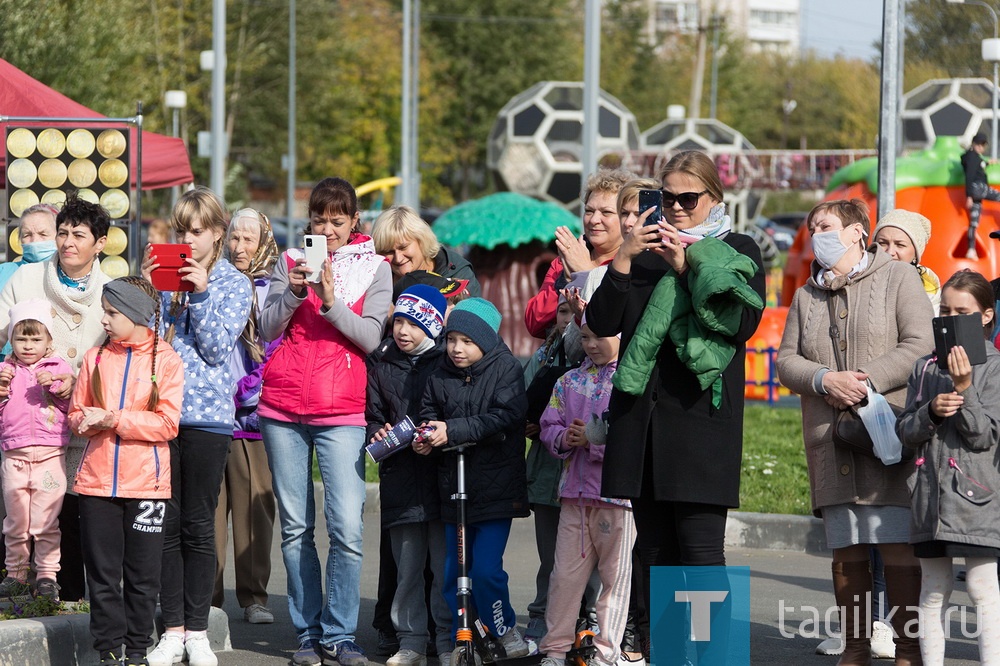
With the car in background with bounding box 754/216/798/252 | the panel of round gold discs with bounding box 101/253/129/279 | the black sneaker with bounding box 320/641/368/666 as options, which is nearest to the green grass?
the black sneaker with bounding box 320/641/368/666

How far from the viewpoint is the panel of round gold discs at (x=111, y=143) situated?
8859mm

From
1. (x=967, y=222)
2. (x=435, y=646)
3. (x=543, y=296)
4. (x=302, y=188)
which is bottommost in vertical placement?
(x=435, y=646)

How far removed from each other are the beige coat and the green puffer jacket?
36.7 inches

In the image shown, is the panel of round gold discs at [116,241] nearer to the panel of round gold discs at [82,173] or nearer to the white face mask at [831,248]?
the panel of round gold discs at [82,173]

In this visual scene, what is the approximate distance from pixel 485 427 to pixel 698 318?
1235 mm

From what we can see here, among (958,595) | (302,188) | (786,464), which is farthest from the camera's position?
(302,188)

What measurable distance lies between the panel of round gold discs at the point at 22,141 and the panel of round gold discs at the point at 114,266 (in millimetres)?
815

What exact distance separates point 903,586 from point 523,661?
158cm

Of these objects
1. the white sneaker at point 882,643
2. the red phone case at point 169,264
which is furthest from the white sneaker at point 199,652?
the white sneaker at point 882,643

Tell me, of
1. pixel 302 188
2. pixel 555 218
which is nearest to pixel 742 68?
pixel 302 188

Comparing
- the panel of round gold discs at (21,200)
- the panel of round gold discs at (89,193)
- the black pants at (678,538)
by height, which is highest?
the panel of round gold discs at (89,193)

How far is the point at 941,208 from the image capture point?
1381cm

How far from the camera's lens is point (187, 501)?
5.98 meters

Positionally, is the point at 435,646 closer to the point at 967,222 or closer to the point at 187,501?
the point at 187,501
